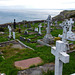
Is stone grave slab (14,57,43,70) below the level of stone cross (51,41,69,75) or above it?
below

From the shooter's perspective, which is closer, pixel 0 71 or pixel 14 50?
pixel 0 71

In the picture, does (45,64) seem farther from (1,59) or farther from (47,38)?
(47,38)

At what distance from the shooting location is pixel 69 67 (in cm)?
637

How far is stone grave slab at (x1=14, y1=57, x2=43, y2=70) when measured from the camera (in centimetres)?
692

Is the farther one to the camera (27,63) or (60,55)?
(27,63)

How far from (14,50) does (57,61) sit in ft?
21.6

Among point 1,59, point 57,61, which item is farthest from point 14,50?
point 57,61

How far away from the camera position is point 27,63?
288 inches

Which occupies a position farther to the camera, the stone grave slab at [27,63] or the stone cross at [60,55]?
the stone grave slab at [27,63]

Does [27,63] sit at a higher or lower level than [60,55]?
lower

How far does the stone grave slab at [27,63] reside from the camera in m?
6.92

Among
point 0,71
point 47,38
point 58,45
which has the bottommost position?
point 0,71

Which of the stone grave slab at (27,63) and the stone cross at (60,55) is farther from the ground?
the stone cross at (60,55)

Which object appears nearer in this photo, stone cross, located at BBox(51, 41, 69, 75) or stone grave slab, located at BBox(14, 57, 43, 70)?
stone cross, located at BBox(51, 41, 69, 75)
